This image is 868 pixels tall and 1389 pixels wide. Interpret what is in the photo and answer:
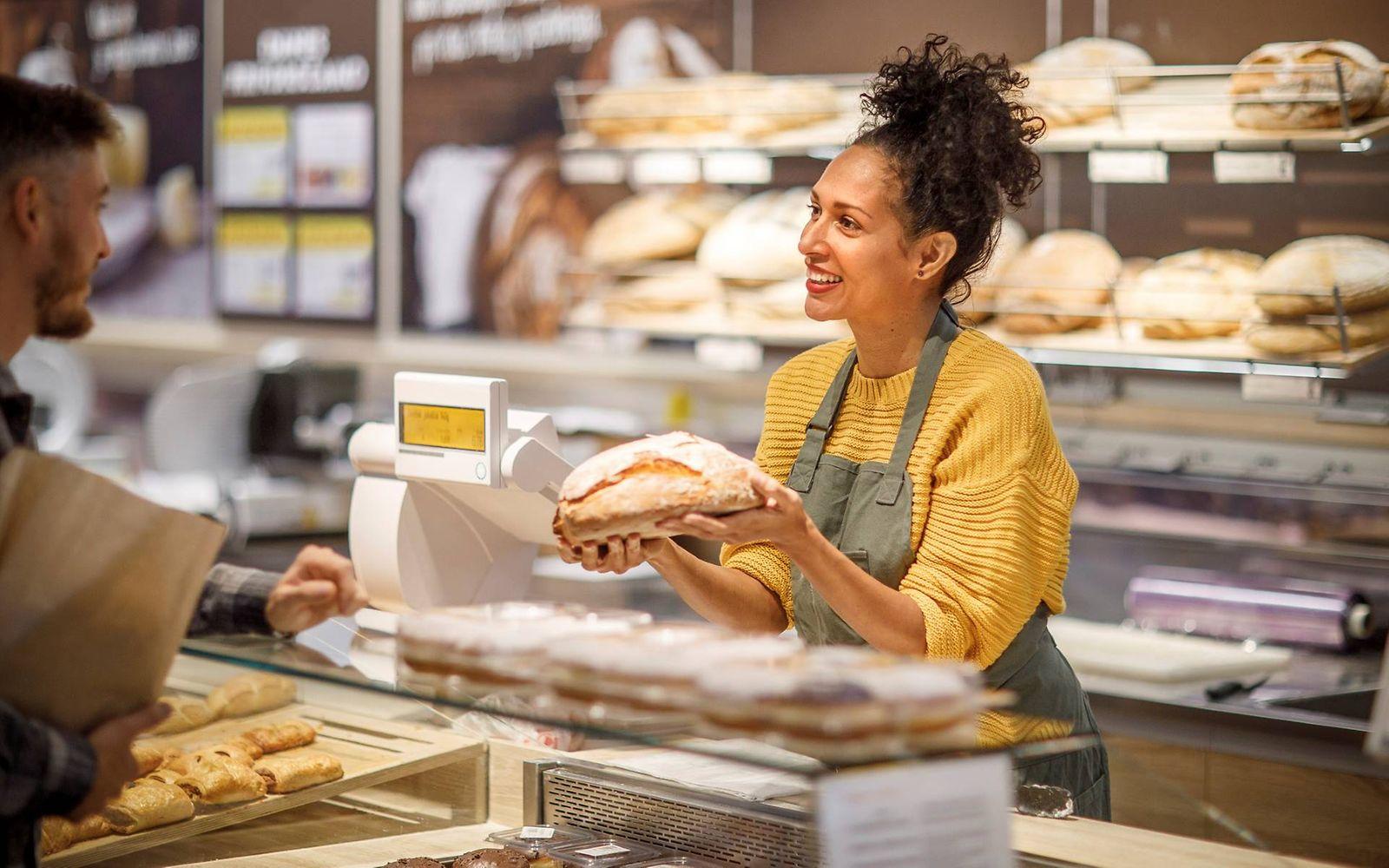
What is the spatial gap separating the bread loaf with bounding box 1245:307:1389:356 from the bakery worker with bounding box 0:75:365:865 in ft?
6.66

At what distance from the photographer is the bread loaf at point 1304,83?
2.97 m

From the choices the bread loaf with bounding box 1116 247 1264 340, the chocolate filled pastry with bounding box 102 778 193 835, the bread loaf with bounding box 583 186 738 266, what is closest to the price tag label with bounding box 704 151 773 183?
the bread loaf with bounding box 583 186 738 266

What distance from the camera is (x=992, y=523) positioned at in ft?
6.06

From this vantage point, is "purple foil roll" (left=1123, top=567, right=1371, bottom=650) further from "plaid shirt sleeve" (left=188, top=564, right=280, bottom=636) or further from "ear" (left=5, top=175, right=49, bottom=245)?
"ear" (left=5, top=175, right=49, bottom=245)

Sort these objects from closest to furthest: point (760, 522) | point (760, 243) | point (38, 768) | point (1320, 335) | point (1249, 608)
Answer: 1. point (38, 768)
2. point (760, 522)
3. point (1320, 335)
4. point (1249, 608)
5. point (760, 243)

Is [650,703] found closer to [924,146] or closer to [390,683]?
[390,683]

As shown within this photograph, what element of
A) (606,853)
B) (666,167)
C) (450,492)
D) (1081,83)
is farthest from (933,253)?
(666,167)

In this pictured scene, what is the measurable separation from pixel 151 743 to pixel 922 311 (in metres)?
1.18

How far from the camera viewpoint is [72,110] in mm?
1688

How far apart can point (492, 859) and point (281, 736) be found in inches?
17.1

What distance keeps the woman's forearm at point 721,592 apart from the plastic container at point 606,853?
0.34 m

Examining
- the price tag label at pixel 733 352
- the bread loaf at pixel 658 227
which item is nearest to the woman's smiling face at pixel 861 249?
the price tag label at pixel 733 352

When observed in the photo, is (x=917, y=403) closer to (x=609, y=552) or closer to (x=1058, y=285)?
(x=609, y=552)

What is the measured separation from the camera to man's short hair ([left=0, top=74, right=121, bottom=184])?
163 centimetres
